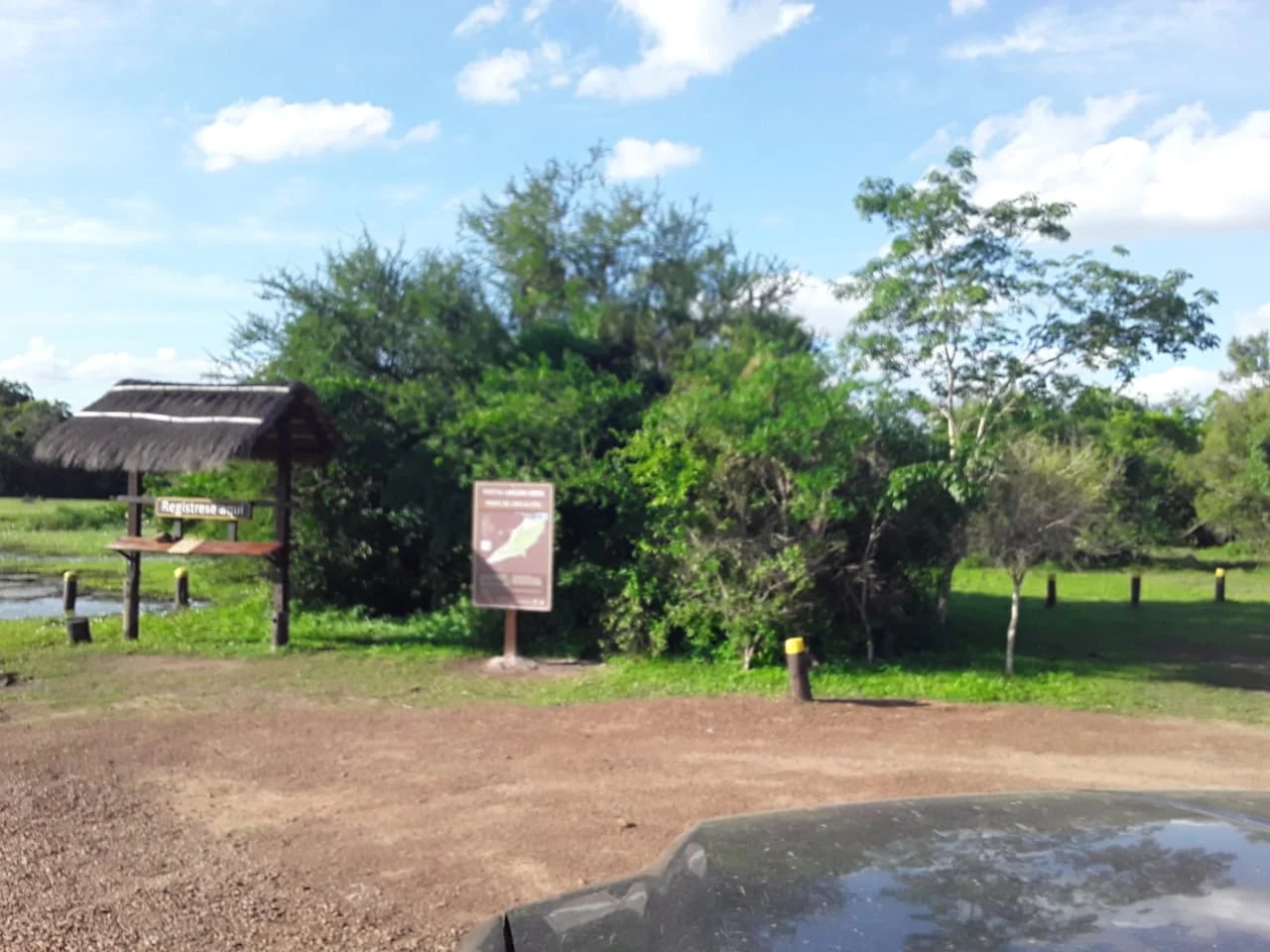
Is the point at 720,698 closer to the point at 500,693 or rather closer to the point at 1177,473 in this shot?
the point at 500,693

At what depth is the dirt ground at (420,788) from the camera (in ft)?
20.5

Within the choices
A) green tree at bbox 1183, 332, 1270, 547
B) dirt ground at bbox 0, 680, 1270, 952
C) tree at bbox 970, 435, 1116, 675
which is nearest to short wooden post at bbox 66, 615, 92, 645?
dirt ground at bbox 0, 680, 1270, 952

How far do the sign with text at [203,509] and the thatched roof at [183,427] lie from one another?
70 cm

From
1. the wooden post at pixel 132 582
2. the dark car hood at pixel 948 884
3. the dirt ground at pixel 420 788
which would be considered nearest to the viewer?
the dark car hood at pixel 948 884

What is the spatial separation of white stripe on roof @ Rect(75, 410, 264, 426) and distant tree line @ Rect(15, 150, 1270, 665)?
268cm

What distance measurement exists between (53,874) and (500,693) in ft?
20.8

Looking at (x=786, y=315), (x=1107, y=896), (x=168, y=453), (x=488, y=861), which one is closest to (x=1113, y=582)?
(x=786, y=315)

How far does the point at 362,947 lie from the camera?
5711 mm

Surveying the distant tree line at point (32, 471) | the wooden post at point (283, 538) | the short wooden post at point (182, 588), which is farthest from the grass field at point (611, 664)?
the distant tree line at point (32, 471)

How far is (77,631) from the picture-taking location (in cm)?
1580

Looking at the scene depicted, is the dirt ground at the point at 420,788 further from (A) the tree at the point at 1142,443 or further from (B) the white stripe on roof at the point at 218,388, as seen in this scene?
(A) the tree at the point at 1142,443

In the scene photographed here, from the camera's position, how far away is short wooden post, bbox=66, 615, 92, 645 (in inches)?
621

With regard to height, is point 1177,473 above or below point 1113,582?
above

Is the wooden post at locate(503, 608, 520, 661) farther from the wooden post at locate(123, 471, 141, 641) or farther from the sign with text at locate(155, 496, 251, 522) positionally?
the wooden post at locate(123, 471, 141, 641)
